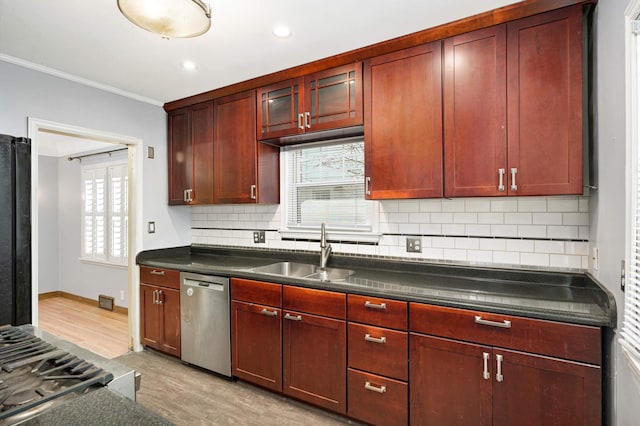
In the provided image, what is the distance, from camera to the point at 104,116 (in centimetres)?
323

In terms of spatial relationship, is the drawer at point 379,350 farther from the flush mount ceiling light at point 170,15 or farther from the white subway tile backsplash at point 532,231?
the flush mount ceiling light at point 170,15

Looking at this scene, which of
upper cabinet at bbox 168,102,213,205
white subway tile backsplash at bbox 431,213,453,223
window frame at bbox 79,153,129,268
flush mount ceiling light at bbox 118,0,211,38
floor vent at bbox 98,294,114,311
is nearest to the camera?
flush mount ceiling light at bbox 118,0,211,38

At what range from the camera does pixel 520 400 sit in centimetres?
173

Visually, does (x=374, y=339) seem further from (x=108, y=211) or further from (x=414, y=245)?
(x=108, y=211)

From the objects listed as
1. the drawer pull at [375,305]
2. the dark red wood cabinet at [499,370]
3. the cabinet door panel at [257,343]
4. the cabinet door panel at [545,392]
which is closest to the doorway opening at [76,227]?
the cabinet door panel at [257,343]

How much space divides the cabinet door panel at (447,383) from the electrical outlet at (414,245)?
81 cm

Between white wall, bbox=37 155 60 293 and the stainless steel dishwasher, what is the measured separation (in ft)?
13.3

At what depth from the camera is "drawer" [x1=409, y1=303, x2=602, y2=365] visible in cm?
160

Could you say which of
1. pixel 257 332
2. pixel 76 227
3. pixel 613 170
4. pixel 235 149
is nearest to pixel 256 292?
pixel 257 332

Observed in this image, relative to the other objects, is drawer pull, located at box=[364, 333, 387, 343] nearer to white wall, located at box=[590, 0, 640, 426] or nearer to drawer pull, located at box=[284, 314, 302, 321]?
drawer pull, located at box=[284, 314, 302, 321]

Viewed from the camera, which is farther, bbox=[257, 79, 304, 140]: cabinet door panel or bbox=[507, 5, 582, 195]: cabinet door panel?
bbox=[257, 79, 304, 140]: cabinet door panel

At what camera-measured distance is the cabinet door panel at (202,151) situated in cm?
344

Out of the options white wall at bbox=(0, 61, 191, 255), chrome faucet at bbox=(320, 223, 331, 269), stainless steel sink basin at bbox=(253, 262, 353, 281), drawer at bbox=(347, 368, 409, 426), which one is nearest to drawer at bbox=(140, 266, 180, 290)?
white wall at bbox=(0, 61, 191, 255)

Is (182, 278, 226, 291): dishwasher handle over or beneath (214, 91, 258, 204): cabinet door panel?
beneath
